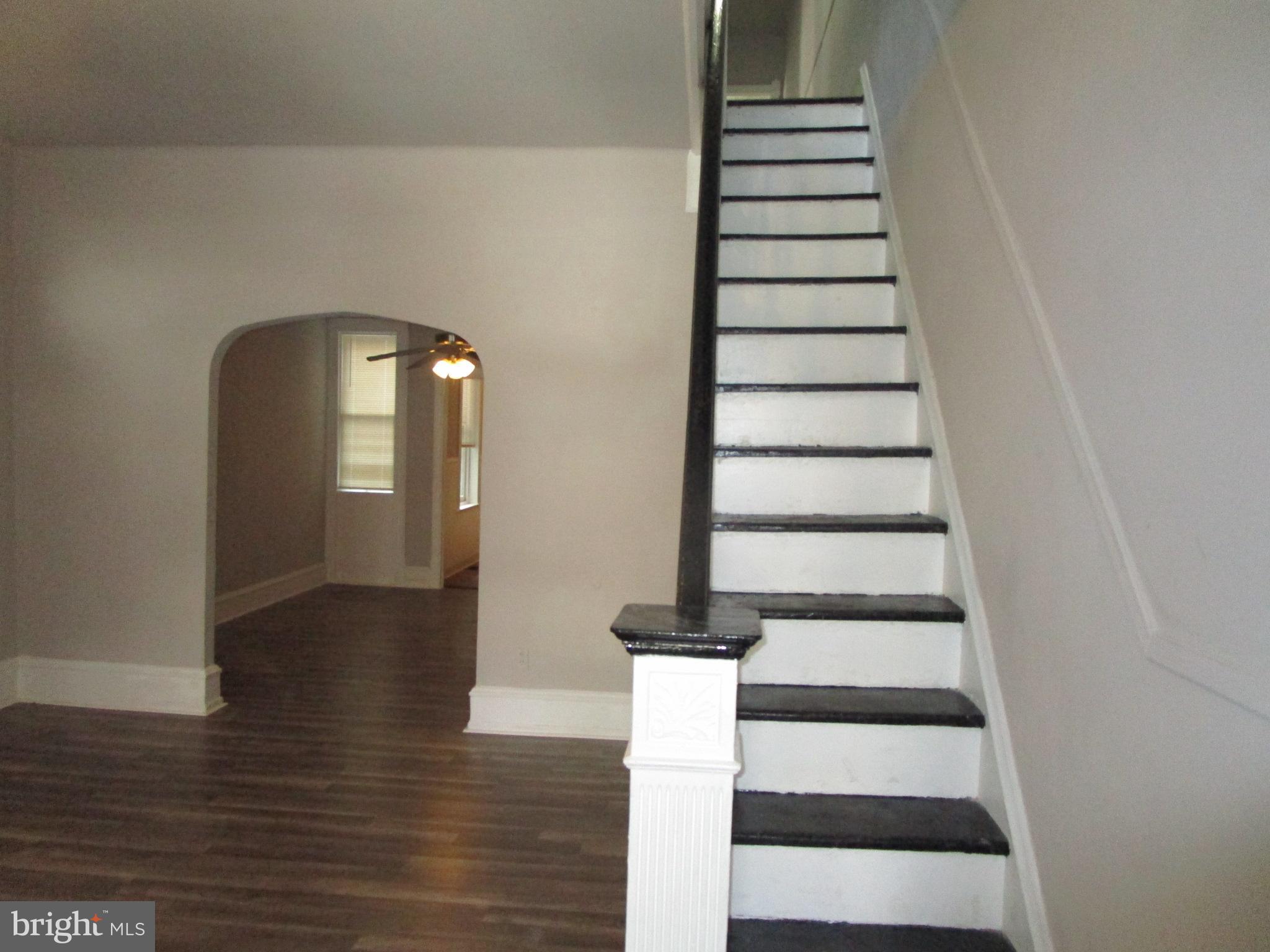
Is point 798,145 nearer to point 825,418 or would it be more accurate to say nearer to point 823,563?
point 825,418

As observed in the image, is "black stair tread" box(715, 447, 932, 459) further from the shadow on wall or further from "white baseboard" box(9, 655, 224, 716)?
the shadow on wall

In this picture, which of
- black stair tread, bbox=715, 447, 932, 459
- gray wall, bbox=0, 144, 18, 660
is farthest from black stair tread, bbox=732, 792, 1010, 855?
gray wall, bbox=0, 144, 18, 660

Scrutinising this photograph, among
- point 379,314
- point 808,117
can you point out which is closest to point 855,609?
point 379,314

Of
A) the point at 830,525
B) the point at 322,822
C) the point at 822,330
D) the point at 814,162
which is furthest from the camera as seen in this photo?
the point at 814,162

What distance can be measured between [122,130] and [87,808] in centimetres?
301

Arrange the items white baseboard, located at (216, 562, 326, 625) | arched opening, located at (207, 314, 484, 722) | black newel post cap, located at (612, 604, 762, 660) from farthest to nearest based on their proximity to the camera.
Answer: white baseboard, located at (216, 562, 326, 625)
arched opening, located at (207, 314, 484, 722)
black newel post cap, located at (612, 604, 762, 660)

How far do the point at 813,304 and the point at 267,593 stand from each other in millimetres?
5638

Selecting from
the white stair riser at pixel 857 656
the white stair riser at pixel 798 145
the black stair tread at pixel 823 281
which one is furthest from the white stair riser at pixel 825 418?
the white stair riser at pixel 798 145

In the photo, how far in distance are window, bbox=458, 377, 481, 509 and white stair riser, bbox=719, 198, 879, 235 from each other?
20.0 ft

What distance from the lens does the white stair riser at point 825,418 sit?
9.15ft

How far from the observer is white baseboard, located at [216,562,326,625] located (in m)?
6.45

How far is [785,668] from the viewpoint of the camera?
221cm

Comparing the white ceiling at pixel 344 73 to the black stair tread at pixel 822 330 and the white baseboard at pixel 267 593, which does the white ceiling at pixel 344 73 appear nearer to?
the black stair tread at pixel 822 330

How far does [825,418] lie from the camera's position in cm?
279
